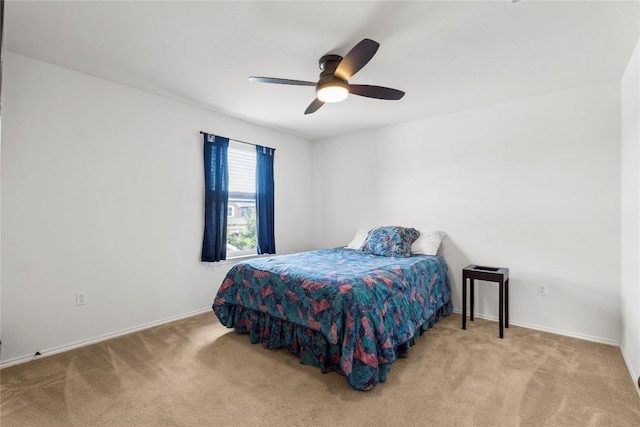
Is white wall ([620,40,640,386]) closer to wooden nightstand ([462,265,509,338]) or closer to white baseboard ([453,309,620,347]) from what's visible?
white baseboard ([453,309,620,347])

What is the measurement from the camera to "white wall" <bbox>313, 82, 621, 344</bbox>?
2885mm

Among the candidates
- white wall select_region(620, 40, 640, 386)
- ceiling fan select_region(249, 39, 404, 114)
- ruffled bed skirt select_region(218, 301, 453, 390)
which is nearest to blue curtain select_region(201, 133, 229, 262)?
ruffled bed skirt select_region(218, 301, 453, 390)

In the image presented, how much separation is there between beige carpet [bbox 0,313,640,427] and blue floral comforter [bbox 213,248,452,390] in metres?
0.15

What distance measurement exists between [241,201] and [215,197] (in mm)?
488

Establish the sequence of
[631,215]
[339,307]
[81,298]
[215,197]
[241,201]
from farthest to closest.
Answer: [241,201] < [215,197] < [81,298] < [631,215] < [339,307]

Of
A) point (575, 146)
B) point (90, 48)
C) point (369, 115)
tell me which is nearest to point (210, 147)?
point (90, 48)

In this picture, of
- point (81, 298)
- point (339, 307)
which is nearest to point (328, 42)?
point (339, 307)

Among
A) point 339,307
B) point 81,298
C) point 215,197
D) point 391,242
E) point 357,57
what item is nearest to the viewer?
point 357,57

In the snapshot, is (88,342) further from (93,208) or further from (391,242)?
(391,242)

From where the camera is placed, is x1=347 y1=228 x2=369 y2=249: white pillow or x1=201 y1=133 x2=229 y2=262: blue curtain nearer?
x1=201 y1=133 x2=229 y2=262: blue curtain

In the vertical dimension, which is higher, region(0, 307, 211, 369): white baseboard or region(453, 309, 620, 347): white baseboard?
region(0, 307, 211, 369): white baseboard

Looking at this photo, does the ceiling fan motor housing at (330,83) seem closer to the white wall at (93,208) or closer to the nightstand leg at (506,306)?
the white wall at (93,208)

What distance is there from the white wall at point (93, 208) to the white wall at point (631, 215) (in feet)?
12.3

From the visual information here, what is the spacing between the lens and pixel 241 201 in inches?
164
